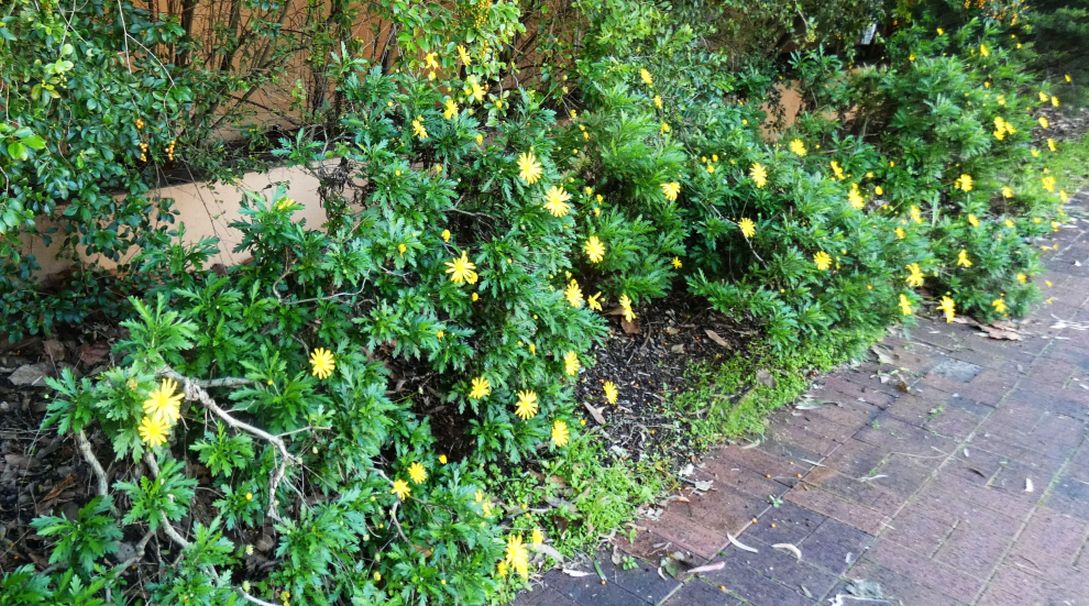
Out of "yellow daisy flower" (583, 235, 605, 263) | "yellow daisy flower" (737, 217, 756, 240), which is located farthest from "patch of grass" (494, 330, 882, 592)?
"yellow daisy flower" (583, 235, 605, 263)

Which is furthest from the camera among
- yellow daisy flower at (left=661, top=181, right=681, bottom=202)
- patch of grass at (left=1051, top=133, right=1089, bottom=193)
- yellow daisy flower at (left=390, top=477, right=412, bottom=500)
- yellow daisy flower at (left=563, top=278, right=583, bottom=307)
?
patch of grass at (left=1051, top=133, right=1089, bottom=193)

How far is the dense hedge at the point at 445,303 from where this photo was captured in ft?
8.09

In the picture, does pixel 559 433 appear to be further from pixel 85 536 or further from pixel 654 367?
pixel 85 536

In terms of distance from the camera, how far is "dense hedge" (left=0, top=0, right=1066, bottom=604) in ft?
8.09

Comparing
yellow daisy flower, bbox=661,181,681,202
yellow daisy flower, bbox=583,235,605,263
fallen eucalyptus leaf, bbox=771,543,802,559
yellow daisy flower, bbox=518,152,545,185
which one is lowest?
fallen eucalyptus leaf, bbox=771,543,802,559

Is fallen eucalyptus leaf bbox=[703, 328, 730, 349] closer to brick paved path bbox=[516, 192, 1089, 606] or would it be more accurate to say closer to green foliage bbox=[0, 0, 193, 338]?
brick paved path bbox=[516, 192, 1089, 606]

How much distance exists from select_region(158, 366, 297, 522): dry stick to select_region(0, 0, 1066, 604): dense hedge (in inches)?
0.5

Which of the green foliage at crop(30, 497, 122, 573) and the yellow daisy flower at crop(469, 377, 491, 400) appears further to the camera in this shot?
the yellow daisy flower at crop(469, 377, 491, 400)

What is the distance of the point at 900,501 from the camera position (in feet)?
11.7

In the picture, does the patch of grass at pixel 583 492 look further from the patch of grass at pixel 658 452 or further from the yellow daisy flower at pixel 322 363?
the yellow daisy flower at pixel 322 363

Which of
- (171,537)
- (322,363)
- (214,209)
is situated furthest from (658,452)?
(214,209)

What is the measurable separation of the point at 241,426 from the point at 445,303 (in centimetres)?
86

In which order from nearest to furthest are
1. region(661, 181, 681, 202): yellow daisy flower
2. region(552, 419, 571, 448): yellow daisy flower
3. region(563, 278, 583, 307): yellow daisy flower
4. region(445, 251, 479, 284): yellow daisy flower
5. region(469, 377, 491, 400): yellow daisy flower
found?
region(445, 251, 479, 284): yellow daisy flower, region(469, 377, 491, 400): yellow daisy flower, region(552, 419, 571, 448): yellow daisy flower, region(563, 278, 583, 307): yellow daisy flower, region(661, 181, 681, 202): yellow daisy flower

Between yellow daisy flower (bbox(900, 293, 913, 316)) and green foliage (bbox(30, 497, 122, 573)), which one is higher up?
yellow daisy flower (bbox(900, 293, 913, 316))
